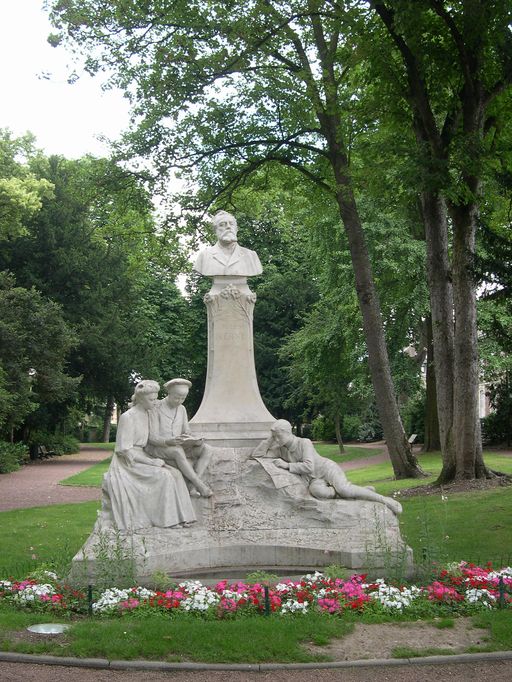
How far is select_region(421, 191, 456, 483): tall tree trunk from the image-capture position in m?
19.1

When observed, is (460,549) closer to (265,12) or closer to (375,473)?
(265,12)

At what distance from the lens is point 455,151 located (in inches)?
647

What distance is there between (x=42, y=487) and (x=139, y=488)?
52.7ft

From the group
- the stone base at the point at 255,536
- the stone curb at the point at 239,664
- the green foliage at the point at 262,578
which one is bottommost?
Answer: the stone curb at the point at 239,664

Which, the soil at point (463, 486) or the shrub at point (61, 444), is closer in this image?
the soil at point (463, 486)

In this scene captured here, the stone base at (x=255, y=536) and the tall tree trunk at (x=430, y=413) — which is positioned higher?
the tall tree trunk at (x=430, y=413)

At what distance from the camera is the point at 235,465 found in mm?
11359

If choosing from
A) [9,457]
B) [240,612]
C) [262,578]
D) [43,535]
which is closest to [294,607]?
[240,612]

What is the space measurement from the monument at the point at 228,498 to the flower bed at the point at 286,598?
676mm

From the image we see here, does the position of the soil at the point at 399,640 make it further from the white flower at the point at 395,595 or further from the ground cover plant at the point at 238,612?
the white flower at the point at 395,595

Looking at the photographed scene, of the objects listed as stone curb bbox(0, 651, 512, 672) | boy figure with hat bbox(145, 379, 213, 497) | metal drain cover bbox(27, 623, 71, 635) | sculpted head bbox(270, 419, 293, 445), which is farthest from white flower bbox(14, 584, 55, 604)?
sculpted head bbox(270, 419, 293, 445)

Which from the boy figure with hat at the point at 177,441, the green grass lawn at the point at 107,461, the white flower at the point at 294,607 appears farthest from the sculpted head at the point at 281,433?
the green grass lawn at the point at 107,461

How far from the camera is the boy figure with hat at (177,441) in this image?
11055 millimetres

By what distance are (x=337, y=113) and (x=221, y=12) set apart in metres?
3.47
